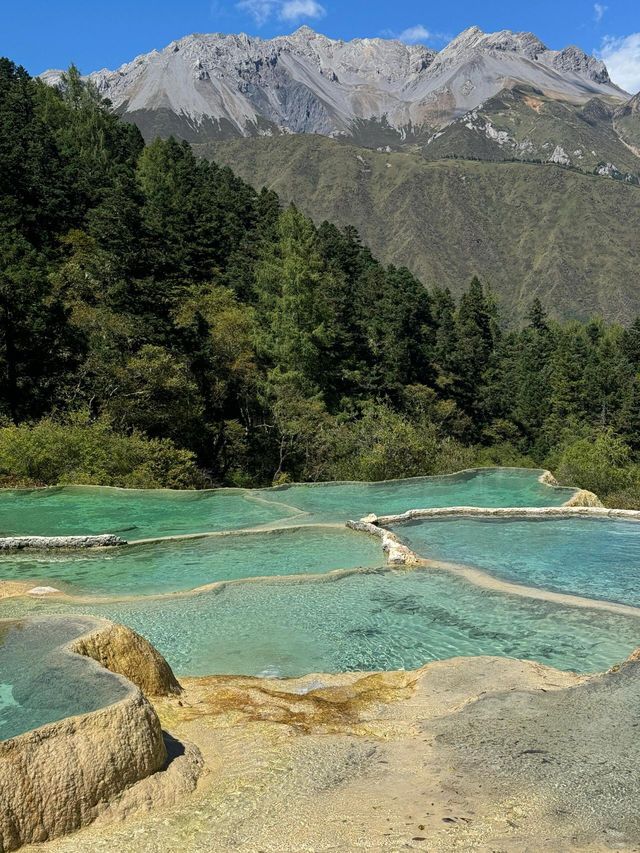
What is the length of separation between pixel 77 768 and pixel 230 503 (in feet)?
42.8

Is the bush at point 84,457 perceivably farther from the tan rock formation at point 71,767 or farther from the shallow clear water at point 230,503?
the tan rock formation at point 71,767

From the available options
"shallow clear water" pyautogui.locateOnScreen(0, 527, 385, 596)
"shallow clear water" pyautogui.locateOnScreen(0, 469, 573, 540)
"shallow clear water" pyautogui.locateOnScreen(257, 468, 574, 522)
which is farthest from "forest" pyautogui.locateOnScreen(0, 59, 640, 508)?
"shallow clear water" pyautogui.locateOnScreen(0, 527, 385, 596)

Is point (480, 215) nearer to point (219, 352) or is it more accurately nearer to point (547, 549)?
point (219, 352)

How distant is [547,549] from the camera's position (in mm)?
12586

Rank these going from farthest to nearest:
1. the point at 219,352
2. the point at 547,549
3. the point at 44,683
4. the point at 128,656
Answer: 1. the point at 219,352
2. the point at 547,549
3. the point at 128,656
4. the point at 44,683

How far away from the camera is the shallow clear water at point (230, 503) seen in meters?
13.9

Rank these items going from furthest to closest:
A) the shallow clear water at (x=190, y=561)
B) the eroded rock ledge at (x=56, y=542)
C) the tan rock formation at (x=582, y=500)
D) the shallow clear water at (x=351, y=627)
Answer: the tan rock formation at (x=582, y=500) → the eroded rock ledge at (x=56, y=542) → the shallow clear water at (x=190, y=561) → the shallow clear water at (x=351, y=627)

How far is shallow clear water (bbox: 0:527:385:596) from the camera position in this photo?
10219mm

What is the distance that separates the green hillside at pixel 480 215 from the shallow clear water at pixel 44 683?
4770 inches

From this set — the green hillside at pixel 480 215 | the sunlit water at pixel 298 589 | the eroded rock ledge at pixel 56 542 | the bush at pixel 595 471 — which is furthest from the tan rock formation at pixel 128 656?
the green hillside at pixel 480 215

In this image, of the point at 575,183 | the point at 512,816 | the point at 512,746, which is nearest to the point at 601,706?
the point at 512,746

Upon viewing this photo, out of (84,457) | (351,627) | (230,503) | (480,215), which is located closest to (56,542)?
(230,503)

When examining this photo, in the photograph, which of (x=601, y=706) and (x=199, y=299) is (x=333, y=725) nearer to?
(x=601, y=706)

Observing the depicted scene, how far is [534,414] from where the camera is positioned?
157 ft
